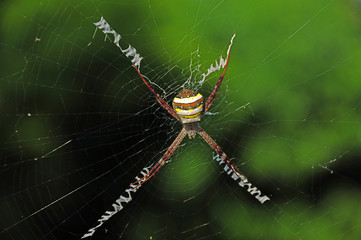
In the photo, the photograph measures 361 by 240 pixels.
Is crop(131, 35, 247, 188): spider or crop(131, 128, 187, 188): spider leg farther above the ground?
crop(131, 35, 247, 188): spider

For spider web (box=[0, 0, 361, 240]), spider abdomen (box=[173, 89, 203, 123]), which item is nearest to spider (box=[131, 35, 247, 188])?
spider abdomen (box=[173, 89, 203, 123])

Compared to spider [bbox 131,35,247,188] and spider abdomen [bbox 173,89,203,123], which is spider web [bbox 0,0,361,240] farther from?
spider abdomen [bbox 173,89,203,123]

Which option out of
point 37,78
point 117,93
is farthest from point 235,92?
point 37,78

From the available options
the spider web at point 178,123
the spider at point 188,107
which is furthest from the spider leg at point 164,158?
the spider web at point 178,123

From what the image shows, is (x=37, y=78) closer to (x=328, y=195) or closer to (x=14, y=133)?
(x=14, y=133)

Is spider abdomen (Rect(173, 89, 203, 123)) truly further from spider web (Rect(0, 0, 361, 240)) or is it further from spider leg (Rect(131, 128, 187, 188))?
spider leg (Rect(131, 128, 187, 188))

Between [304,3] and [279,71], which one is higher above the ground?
[304,3]

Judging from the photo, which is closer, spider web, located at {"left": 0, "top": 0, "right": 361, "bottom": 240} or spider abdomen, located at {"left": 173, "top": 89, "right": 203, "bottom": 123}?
spider abdomen, located at {"left": 173, "top": 89, "right": 203, "bottom": 123}
